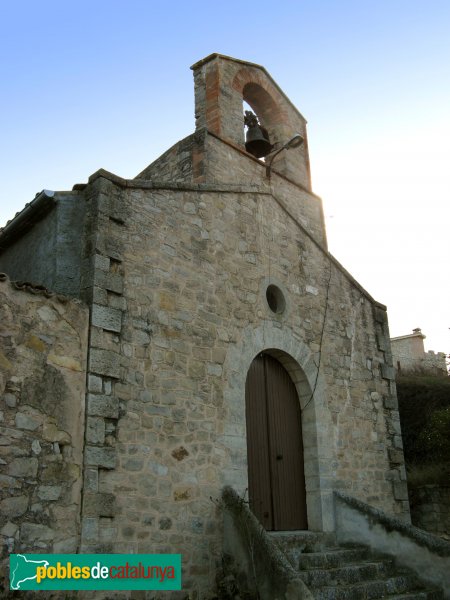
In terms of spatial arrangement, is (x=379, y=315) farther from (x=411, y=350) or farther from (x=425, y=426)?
(x=411, y=350)

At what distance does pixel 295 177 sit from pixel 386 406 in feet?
13.9

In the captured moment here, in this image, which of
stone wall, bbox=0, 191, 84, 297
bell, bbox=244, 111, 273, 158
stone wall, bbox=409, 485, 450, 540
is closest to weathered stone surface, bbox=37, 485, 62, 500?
stone wall, bbox=0, 191, 84, 297

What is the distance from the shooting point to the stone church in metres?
5.14

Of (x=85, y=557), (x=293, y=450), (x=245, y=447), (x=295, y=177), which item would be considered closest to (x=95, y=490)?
(x=85, y=557)

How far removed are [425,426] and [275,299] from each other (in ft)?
19.1

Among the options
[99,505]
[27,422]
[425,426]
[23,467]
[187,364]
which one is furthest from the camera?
[425,426]

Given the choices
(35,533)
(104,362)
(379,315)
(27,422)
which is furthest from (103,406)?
(379,315)

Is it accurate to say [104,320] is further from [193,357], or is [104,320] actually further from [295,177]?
[295,177]

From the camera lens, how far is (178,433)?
6.09m

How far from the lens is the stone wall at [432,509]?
9.23 metres

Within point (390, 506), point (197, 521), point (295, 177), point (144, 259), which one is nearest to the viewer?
point (197, 521)

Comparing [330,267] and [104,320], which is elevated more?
[330,267]

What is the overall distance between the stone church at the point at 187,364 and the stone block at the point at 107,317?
0.02 m

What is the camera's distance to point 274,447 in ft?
24.5
